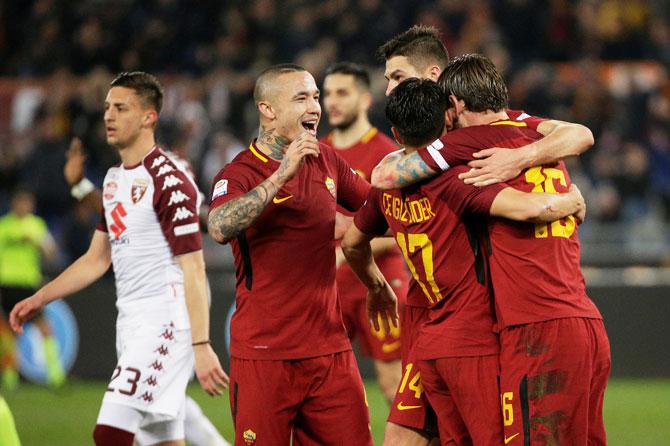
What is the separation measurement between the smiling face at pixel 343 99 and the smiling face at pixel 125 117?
2.26m

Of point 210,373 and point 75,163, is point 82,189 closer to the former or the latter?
point 75,163

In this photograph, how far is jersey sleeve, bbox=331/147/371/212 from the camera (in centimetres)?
608

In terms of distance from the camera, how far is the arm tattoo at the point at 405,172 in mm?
5215

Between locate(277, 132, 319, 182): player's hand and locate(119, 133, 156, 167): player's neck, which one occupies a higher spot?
locate(119, 133, 156, 167): player's neck

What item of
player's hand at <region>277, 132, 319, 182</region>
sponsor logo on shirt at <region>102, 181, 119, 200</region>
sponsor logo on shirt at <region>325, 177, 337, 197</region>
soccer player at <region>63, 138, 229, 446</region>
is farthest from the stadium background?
player's hand at <region>277, 132, 319, 182</region>

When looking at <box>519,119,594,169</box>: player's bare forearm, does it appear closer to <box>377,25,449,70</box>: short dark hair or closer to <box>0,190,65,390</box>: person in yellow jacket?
<box>377,25,449,70</box>: short dark hair

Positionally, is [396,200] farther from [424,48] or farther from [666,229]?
[666,229]

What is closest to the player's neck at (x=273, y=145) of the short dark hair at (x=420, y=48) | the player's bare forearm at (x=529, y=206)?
the short dark hair at (x=420, y=48)

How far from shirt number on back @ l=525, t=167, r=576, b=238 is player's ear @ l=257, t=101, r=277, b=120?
1382 millimetres

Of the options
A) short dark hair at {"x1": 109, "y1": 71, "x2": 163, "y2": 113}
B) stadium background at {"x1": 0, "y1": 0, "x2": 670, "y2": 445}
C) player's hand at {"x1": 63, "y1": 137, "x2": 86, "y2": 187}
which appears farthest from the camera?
stadium background at {"x1": 0, "y1": 0, "x2": 670, "y2": 445}

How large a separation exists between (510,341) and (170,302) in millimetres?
2373

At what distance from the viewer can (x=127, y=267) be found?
6.64 meters

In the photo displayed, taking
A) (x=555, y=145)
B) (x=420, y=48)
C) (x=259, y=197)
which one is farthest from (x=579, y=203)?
(x=420, y=48)

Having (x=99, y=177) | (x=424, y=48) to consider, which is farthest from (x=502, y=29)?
(x=424, y=48)
